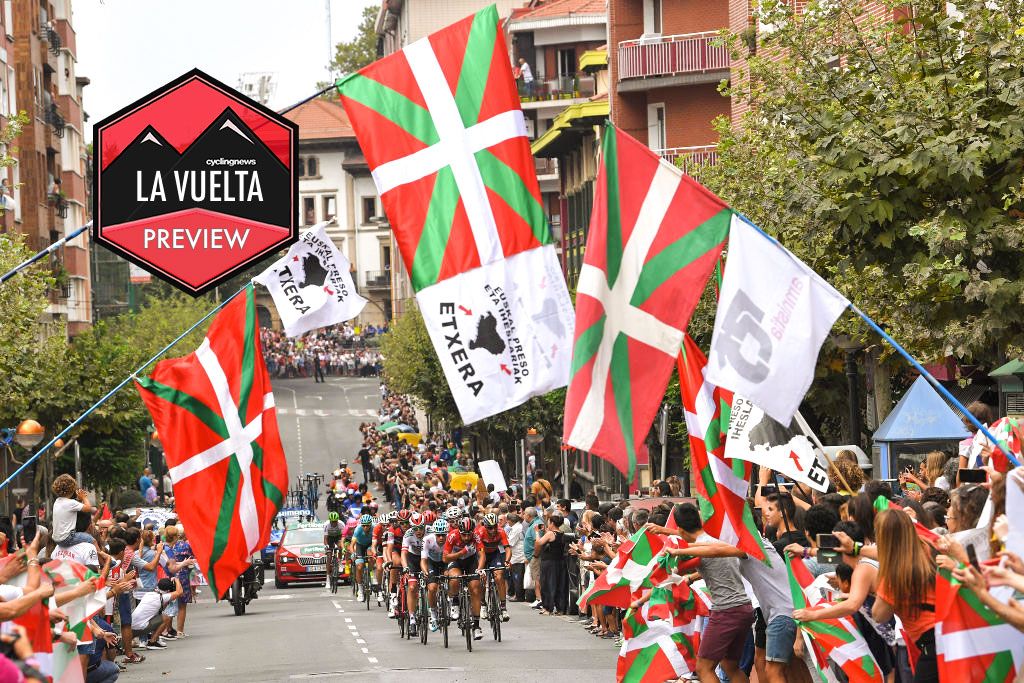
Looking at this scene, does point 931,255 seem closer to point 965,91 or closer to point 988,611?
point 965,91

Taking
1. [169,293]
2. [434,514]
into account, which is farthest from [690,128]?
[169,293]

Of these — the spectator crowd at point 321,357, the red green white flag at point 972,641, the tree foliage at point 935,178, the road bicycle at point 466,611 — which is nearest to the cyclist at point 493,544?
the road bicycle at point 466,611

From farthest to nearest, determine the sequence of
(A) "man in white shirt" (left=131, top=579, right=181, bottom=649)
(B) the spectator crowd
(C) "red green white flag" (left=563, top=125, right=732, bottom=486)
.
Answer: (B) the spectator crowd < (A) "man in white shirt" (left=131, top=579, right=181, bottom=649) < (C) "red green white flag" (left=563, top=125, right=732, bottom=486)

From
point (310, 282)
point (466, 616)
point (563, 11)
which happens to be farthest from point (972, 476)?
point (563, 11)

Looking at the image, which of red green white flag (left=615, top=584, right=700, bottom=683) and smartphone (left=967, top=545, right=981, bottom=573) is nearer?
smartphone (left=967, top=545, right=981, bottom=573)

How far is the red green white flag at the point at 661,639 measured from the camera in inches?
552

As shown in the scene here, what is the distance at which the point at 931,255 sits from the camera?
16859mm

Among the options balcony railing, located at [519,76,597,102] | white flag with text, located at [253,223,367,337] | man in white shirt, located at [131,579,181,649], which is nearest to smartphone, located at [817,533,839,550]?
white flag with text, located at [253,223,367,337]

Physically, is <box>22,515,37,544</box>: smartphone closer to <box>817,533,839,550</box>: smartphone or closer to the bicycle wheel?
<box>817,533,839,550</box>: smartphone

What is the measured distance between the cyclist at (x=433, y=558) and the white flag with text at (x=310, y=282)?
16.9 ft

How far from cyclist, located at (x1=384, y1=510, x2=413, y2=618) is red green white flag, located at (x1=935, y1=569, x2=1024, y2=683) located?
54.6 feet

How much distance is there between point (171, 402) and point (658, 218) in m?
5.88

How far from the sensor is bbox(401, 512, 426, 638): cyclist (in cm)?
2305

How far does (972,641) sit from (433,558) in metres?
14.1
